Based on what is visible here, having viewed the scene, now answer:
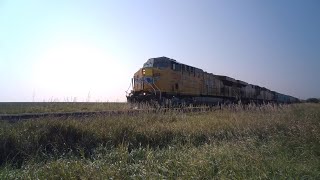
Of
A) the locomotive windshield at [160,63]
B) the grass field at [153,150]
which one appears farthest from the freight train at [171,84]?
the grass field at [153,150]

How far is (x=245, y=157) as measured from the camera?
6035 millimetres

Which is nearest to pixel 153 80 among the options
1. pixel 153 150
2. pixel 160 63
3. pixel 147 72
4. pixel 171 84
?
pixel 147 72

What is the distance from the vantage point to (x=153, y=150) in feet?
→ 24.7

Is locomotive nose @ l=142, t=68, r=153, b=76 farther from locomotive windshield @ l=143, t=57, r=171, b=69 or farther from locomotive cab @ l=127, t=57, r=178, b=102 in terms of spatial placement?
locomotive windshield @ l=143, t=57, r=171, b=69

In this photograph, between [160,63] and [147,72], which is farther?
[160,63]

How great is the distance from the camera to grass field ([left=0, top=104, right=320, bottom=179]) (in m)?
5.40

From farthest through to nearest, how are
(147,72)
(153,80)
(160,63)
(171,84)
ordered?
(160,63) → (171,84) → (147,72) → (153,80)

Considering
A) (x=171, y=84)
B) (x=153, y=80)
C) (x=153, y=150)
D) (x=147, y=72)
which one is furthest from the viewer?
(x=171, y=84)

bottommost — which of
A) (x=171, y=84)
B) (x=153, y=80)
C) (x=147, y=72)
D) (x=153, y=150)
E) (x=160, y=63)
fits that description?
(x=153, y=150)

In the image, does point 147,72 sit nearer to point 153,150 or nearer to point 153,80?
point 153,80

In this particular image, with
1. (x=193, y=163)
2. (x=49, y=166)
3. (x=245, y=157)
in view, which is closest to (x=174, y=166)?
(x=193, y=163)

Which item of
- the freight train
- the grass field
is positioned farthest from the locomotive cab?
the grass field

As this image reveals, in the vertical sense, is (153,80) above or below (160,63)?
below

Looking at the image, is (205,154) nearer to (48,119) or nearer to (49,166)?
(49,166)
